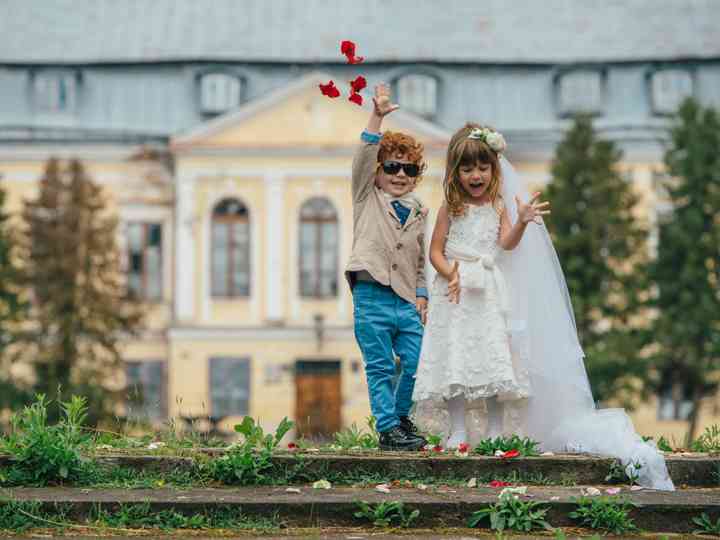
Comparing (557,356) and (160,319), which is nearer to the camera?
(557,356)

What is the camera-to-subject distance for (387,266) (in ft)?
22.2

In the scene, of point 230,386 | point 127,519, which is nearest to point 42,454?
point 127,519

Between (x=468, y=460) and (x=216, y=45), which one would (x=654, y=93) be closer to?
(x=216, y=45)

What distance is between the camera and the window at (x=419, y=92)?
3262cm

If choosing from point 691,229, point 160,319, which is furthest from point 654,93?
point 160,319

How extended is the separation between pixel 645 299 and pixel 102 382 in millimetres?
10219

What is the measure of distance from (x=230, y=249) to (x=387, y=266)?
2463 cm

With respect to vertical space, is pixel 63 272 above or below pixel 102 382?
above

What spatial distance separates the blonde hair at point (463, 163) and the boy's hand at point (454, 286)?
312 millimetres

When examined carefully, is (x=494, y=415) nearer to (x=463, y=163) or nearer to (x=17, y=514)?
(x=463, y=163)

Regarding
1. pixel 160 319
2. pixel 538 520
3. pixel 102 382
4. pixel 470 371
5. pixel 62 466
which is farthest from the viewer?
pixel 160 319

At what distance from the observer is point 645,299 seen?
2738cm

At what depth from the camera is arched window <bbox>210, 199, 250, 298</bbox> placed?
102 ft

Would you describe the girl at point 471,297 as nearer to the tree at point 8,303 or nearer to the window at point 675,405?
the tree at point 8,303
